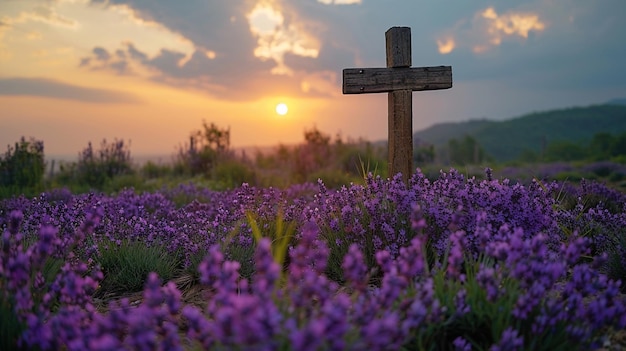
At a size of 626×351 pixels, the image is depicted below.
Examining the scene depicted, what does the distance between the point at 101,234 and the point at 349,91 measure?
310 cm

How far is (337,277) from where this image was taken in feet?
13.7

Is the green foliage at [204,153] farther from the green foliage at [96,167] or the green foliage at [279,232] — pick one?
the green foliage at [279,232]

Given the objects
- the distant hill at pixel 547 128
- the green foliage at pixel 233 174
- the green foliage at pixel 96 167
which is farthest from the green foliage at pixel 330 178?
the distant hill at pixel 547 128

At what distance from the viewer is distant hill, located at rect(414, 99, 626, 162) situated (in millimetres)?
80750

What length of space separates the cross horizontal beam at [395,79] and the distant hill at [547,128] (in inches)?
2983

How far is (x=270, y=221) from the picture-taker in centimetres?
509

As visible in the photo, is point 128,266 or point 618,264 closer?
point 618,264

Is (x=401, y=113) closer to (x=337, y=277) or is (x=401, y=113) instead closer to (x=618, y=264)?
Result: (x=337, y=277)

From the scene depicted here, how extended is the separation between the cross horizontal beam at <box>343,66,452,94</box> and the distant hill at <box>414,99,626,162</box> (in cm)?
7578

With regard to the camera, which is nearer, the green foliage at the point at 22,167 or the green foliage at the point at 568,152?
the green foliage at the point at 22,167

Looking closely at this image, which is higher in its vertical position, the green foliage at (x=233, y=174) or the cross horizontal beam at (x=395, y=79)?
the cross horizontal beam at (x=395, y=79)

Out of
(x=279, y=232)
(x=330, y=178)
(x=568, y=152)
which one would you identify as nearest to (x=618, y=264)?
(x=279, y=232)

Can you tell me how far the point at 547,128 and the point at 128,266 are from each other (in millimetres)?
94880

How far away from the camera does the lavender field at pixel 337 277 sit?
183 cm
